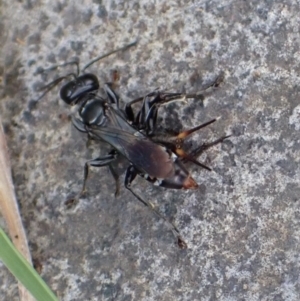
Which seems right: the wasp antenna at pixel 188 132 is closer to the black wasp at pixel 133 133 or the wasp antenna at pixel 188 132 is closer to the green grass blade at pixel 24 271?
the black wasp at pixel 133 133

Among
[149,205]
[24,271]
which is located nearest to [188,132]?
[149,205]

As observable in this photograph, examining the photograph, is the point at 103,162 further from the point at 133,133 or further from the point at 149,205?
the point at 149,205

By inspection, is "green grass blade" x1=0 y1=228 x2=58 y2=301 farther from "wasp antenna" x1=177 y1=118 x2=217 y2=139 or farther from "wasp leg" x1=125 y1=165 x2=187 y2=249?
"wasp antenna" x1=177 y1=118 x2=217 y2=139

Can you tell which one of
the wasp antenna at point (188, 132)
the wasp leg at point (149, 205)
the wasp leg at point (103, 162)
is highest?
the wasp antenna at point (188, 132)

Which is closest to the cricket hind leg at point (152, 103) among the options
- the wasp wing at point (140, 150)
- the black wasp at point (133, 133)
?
the black wasp at point (133, 133)

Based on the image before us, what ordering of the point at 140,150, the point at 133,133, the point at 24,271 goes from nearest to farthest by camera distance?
the point at 24,271
the point at 140,150
the point at 133,133

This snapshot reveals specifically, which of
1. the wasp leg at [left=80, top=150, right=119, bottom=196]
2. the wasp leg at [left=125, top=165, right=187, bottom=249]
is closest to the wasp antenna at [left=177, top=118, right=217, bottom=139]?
the wasp leg at [left=125, top=165, right=187, bottom=249]

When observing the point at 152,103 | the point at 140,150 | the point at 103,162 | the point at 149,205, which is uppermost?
the point at 152,103
